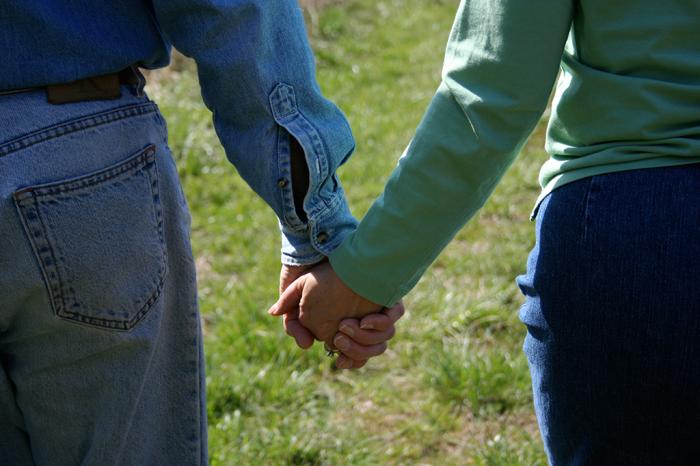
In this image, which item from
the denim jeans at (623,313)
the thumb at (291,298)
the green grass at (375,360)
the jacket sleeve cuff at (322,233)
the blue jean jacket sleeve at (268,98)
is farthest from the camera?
the green grass at (375,360)

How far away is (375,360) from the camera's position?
360 cm

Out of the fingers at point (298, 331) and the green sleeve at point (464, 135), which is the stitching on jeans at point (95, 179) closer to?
the green sleeve at point (464, 135)

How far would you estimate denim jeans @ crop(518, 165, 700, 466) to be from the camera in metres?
1.46

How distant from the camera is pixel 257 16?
1.83 meters

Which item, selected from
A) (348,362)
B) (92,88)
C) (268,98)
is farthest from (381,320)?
(92,88)

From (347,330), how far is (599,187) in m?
0.81

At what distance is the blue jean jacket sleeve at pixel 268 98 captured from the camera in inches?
71.4

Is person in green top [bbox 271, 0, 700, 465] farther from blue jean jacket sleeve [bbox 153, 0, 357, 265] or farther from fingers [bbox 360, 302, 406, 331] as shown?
fingers [bbox 360, 302, 406, 331]

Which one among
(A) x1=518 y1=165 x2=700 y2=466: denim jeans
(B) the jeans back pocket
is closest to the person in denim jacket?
(B) the jeans back pocket

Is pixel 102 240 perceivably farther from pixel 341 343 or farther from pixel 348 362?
pixel 348 362

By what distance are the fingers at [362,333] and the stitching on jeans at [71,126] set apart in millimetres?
639

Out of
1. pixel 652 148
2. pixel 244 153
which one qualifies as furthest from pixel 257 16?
pixel 652 148

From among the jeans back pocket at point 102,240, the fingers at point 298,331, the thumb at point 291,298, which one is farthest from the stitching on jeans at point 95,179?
the fingers at point 298,331

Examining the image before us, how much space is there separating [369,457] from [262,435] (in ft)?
1.19
